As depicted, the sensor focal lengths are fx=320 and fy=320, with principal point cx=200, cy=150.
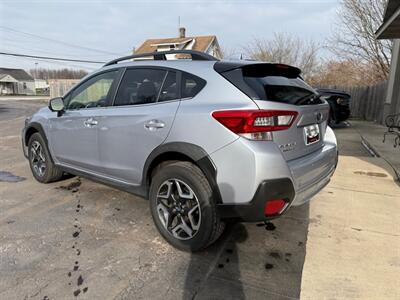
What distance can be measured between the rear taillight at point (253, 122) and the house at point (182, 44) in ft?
89.1

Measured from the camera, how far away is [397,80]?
1132 centimetres

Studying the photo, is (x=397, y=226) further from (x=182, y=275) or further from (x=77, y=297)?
(x=77, y=297)

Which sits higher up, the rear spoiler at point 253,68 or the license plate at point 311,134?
the rear spoiler at point 253,68

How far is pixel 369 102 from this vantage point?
47.8 feet

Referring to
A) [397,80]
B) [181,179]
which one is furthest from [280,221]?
[397,80]

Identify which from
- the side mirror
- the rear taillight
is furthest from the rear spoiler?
the side mirror

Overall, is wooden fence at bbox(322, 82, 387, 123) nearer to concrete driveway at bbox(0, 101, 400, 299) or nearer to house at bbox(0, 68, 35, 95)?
concrete driveway at bbox(0, 101, 400, 299)

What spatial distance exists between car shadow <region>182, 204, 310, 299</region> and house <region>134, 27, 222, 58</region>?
26.8 m

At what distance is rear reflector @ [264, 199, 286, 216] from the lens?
254 cm

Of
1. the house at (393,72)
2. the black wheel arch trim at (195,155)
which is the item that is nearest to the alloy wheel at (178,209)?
the black wheel arch trim at (195,155)

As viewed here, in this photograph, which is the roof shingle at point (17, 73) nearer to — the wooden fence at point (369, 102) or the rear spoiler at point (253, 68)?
the wooden fence at point (369, 102)

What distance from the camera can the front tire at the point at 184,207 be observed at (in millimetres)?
2729

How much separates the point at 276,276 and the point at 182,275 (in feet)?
2.54

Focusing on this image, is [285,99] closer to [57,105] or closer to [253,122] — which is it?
[253,122]
